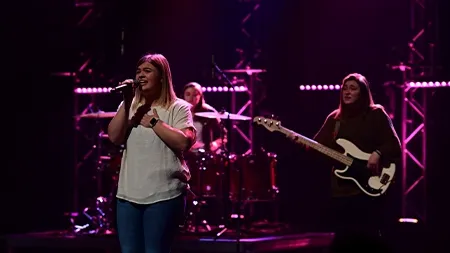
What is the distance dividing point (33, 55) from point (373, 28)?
4509mm

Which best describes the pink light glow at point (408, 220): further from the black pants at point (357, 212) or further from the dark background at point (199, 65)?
the black pants at point (357, 212)

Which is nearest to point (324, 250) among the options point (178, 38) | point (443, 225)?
point (443, 225)

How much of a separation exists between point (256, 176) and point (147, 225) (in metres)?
4.54

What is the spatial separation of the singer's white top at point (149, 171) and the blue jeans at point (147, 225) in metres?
0.05

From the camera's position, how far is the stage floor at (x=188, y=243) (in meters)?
8.14

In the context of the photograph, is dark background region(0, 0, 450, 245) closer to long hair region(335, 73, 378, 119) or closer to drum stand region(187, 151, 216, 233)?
drum stand region(187, 151, 216, 233)

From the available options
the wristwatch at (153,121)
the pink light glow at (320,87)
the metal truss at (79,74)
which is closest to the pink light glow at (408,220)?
the pink light glow at (320,87)

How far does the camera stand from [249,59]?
10906mm

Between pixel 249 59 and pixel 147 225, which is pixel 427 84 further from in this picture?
pixel 147 225

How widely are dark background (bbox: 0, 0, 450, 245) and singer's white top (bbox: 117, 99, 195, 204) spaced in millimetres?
5663

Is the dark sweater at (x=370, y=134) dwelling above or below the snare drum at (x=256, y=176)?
above

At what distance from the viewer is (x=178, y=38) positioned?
11.6 meters

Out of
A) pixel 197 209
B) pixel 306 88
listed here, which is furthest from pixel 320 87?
pixel 197 209

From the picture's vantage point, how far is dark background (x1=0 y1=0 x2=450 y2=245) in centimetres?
1044
